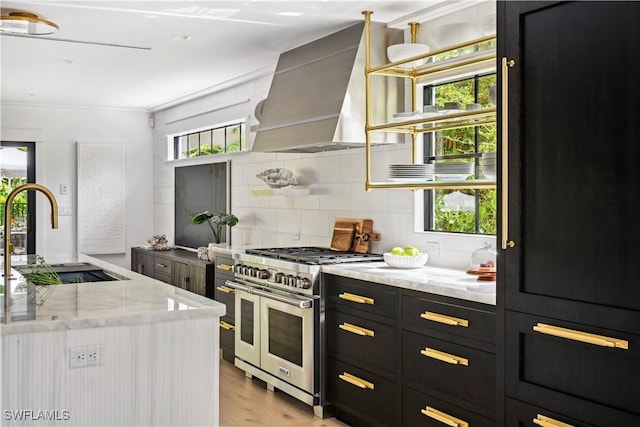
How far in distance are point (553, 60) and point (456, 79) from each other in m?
1.73

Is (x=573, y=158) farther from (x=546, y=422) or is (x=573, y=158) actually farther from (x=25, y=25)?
(x=25, y=25)

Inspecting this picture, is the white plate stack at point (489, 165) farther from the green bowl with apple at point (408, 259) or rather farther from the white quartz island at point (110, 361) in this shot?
the white quartz island at point (110, 361)

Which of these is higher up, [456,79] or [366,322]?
[456,79]

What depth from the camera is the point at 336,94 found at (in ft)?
14.4

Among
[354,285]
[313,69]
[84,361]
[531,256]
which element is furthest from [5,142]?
[531,256]

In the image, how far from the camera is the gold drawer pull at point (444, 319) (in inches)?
125

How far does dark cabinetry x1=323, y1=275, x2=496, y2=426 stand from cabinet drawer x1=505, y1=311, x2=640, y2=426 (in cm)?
33

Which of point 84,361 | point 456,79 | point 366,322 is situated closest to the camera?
point 84,361

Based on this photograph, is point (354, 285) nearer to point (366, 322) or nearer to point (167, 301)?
point (366, 322)

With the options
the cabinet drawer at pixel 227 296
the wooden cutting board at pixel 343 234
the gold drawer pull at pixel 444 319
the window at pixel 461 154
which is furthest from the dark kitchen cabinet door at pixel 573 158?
the cabinet drawer at pixel 227 296

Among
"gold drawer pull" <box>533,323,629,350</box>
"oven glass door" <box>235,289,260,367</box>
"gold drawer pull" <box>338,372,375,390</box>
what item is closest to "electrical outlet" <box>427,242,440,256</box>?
"gold drawer pull" <box>338,372,375,390</box>

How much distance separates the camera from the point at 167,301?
2.76 metres

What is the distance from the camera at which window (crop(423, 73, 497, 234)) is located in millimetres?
4074

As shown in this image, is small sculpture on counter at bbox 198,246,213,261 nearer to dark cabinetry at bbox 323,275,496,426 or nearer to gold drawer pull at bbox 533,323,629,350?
dark cabinetry at bbox 323,275,496,426
